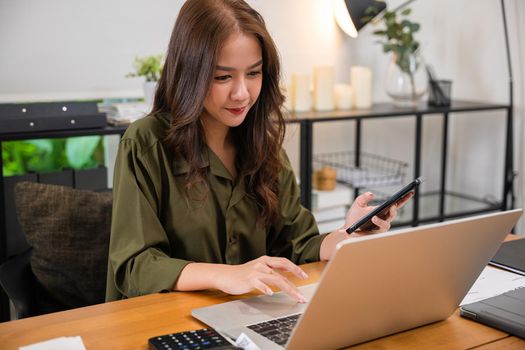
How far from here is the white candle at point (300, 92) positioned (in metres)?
2.90

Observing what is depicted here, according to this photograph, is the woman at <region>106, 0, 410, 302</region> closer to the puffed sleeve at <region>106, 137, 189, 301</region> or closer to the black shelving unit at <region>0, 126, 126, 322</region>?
the puffed sleeve at <region>106, 137, 189, 301</region>

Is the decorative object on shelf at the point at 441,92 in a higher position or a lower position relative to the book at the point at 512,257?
higher

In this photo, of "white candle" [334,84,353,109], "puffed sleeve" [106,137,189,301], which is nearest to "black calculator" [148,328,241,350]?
"puffed sleeve" [106,137,189,301]

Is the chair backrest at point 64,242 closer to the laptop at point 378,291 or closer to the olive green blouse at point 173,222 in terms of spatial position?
the olive green blouse at point 173,222

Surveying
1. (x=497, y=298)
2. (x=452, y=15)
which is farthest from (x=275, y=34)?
(x=497, y=298)

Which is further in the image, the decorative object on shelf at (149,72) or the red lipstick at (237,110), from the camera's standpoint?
the decorative object on shelf at (149,72)

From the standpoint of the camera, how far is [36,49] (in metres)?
2.52

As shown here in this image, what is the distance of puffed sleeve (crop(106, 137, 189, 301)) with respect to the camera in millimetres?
1347

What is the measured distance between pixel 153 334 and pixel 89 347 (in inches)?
4.1

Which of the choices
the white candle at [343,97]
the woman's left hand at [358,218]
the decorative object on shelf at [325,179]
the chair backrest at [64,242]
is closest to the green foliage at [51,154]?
the chair backrest at [64,242]

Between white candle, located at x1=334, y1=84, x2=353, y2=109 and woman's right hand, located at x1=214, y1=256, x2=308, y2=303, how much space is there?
6.17 feet

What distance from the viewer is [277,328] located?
110 cm

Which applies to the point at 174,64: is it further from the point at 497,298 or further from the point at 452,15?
the point at 452,15

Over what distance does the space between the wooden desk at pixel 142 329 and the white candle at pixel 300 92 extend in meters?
1.77
